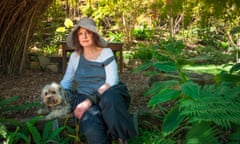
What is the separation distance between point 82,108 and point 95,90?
244 mm

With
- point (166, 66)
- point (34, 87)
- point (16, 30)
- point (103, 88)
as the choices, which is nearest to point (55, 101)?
point (103, 88)

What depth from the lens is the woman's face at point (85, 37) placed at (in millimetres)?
3062

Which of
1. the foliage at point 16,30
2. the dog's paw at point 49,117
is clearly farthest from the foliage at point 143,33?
the dog's paw at point 49,117

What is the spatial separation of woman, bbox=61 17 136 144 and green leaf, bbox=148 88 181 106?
0.36 m

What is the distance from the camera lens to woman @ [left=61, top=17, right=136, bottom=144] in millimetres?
2785

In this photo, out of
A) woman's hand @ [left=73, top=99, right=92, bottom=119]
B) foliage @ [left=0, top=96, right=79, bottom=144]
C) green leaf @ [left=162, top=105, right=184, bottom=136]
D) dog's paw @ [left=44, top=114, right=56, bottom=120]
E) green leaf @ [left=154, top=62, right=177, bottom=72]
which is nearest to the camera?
green leaf @ [left=162, top=105, right=184, bottom=136]

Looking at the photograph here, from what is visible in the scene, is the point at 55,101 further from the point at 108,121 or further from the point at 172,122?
the point at 172,122

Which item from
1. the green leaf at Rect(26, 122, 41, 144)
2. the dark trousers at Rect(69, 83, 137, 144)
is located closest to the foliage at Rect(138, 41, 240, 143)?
the dark trousers at Rect(69, 83, 137, 144)

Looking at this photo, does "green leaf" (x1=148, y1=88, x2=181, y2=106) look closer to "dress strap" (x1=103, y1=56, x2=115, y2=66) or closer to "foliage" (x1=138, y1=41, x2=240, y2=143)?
"foliage" (x1=138, y1=41, x2=240, y2=143)

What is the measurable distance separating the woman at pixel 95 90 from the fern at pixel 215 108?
2.05 ft

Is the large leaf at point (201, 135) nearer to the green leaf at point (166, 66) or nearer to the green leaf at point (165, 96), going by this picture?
the green leaf at point (165, 96)


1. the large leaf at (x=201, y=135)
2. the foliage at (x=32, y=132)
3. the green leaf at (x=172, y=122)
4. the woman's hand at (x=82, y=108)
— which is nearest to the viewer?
the large leaf at (x=201, y=135)

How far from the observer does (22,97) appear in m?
4.77

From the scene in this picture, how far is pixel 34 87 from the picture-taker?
5.59m
